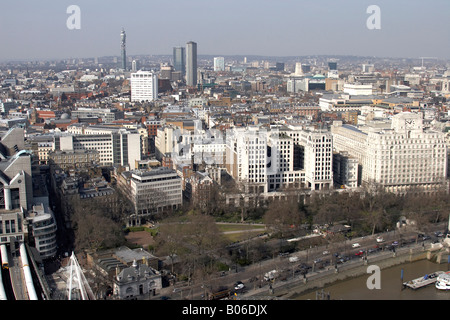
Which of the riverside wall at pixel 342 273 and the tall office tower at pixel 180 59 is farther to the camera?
the tall office tower at pixel 180 59

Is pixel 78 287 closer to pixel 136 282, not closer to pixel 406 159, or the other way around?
pixel 136 282

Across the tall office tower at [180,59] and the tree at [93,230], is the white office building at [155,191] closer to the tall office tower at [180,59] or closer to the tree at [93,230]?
the tree at [93,230]

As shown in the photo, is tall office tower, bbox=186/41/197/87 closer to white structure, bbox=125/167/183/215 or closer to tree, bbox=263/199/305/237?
white structure, bbox=125/167/183/215

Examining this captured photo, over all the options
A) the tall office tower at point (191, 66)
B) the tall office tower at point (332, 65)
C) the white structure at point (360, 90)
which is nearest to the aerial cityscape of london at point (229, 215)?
the white structure at point (360, 90)

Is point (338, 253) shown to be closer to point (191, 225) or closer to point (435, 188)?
point (191, 225)

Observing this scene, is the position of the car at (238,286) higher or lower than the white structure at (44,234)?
lower
